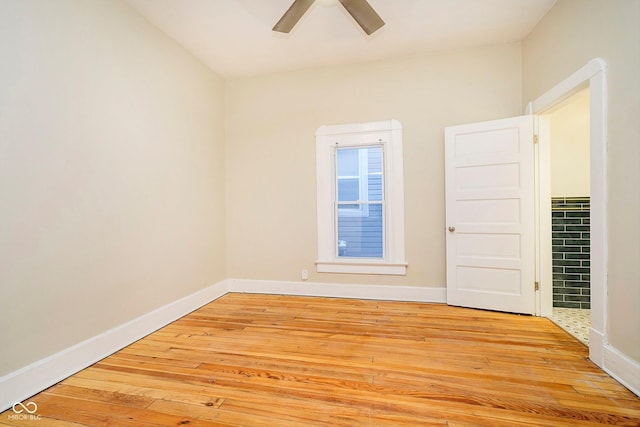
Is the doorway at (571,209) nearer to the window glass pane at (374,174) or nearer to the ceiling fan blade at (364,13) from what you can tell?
the window glass pane at (374,174)

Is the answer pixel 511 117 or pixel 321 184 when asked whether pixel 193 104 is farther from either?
pixel 511 117

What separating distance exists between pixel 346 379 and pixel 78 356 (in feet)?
6.02

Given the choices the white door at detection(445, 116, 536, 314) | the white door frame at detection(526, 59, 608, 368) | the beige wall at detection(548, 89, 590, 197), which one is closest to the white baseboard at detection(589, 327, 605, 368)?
the white door frame at detection(526, 59, 608, 368)

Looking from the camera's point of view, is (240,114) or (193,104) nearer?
(193,104)

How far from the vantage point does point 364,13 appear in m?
2.26

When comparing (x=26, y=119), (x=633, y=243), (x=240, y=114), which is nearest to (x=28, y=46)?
(x=26, y=119)

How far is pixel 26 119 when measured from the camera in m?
1.77

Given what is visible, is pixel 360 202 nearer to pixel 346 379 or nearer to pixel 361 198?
pixel 361 198

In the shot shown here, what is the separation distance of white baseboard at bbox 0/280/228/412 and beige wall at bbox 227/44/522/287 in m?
1.20

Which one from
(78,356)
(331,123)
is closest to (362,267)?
(331,123)

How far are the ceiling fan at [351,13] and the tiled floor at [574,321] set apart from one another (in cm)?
304

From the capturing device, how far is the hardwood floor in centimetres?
154

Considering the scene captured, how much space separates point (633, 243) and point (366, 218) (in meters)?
2.30
